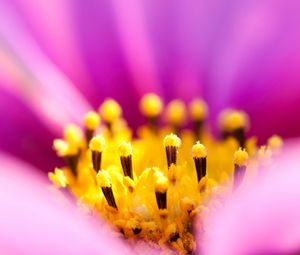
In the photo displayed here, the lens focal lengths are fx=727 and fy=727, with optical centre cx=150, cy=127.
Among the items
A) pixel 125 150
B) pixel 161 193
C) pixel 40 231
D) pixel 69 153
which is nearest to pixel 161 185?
pixel 161 193

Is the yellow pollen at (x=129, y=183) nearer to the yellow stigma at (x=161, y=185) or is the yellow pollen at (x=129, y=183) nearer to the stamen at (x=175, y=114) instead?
the yellow stigma at (x=161, y=185)

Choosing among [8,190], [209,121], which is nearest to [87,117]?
[209,121]

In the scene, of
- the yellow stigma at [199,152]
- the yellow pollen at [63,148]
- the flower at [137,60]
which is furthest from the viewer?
the flower at [137,60]

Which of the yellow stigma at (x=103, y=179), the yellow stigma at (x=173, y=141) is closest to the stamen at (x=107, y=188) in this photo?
the yellow stigma at (x=103, y=179)

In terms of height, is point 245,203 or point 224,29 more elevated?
point 224,29

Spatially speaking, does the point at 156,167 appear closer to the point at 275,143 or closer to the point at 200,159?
the point at 200,159

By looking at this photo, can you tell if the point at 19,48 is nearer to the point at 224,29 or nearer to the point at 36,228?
the point at 224,29
